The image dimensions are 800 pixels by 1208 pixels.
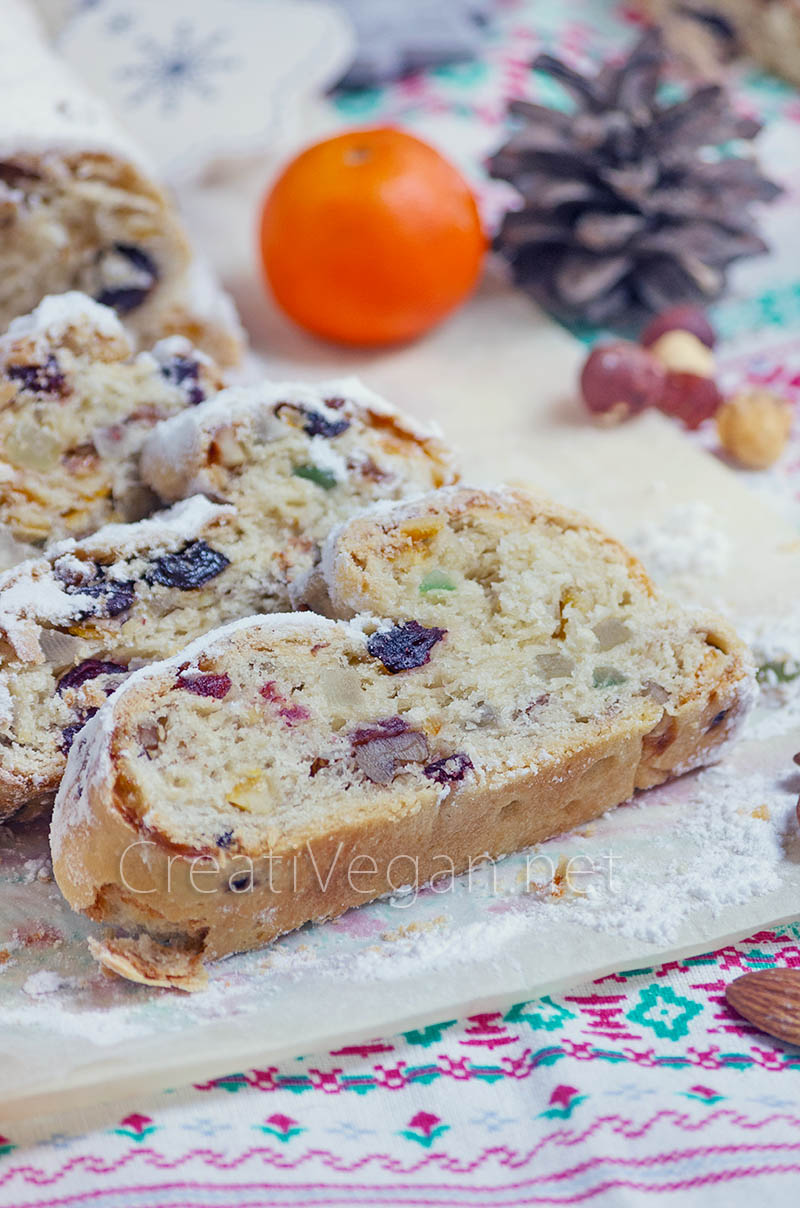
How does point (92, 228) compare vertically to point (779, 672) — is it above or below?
above

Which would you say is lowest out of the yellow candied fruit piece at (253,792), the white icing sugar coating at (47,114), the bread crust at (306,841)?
the bread crust at (306,841)

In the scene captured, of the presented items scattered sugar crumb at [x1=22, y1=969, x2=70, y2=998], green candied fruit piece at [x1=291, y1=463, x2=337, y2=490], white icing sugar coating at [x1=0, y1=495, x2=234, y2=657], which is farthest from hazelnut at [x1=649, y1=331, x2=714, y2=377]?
scattered sugar crumb at [x1=22, y1=969, x2=70, y2=998]

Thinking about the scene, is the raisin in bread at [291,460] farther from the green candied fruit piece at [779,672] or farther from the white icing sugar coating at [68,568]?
the green candied fruit piece at [779,672]

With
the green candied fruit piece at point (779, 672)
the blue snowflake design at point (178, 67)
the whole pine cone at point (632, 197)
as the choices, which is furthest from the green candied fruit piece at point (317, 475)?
the blue snowflake design at point (178, 67)

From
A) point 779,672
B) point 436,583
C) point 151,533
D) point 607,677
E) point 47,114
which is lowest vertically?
point 779,672

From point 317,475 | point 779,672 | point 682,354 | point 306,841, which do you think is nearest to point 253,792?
point 306,841

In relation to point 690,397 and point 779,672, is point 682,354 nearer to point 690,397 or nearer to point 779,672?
point 690,397

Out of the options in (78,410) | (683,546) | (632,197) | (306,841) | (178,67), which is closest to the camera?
(306,841)
